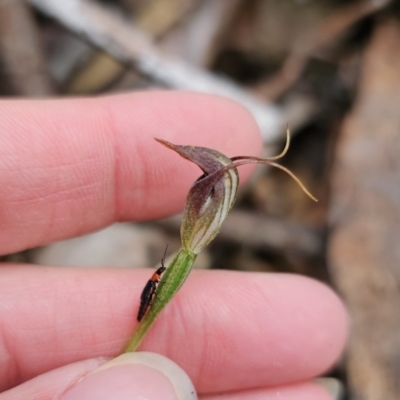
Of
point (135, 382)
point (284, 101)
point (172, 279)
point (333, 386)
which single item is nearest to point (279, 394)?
point (333, 386)

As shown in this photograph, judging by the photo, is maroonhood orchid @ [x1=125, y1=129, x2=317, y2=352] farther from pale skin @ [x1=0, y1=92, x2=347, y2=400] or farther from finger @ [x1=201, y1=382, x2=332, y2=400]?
finger @ [x1=201, y1=382, x2=332, y2=400]

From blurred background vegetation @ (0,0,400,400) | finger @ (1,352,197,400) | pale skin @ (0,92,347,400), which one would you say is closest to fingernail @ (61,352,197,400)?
finger @ (1,352,197,400)

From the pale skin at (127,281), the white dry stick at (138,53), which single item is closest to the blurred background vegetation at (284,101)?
the white dry stick at (138,53)

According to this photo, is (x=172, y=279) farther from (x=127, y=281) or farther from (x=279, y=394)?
(x=279, y=394)

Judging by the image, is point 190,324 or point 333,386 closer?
point 190,324

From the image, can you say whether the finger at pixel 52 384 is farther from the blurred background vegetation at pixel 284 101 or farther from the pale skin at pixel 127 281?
the blurred background vegetation at pixel 284 101

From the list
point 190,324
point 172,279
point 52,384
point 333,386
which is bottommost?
point 333,386
